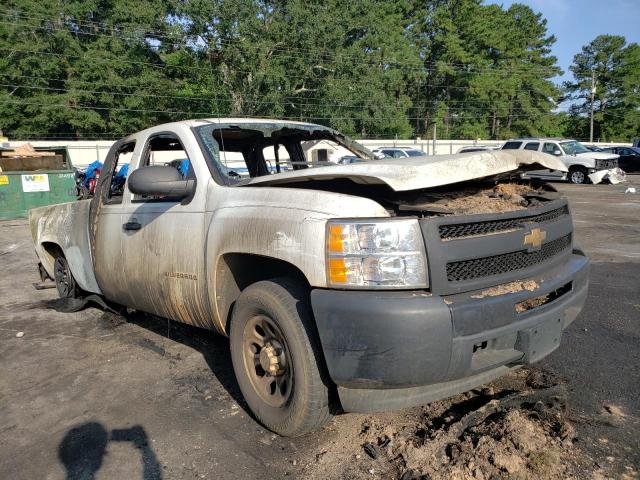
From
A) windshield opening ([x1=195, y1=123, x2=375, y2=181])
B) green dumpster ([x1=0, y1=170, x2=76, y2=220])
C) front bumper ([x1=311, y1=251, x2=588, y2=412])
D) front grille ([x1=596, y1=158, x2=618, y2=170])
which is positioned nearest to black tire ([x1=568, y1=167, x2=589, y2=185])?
front grille ([x1=596, y1=158, x2=618, y2=170])

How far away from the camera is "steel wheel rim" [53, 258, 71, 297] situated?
5.58 m

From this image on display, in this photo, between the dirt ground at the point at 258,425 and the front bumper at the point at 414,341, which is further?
the dirt ground at the point at 258,425

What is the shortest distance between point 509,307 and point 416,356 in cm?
55

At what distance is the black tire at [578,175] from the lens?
21.3 metres

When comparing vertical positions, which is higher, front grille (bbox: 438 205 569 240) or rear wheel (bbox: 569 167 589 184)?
front grille (bbox: 438 205 569 240)

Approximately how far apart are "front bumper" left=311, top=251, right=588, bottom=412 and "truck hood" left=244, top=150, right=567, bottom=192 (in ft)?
1.84

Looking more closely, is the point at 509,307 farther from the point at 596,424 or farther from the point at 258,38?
the point at 258,38

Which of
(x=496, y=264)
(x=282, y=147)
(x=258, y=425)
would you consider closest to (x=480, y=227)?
(x=496, y=264)

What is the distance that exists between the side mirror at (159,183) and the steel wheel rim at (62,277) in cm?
281

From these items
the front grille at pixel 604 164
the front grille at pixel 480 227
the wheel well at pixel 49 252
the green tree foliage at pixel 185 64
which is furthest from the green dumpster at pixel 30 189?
the green tree foliage at pixel 185 64

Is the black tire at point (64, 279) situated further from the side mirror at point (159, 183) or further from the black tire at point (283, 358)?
the black tire at point (283, 358)

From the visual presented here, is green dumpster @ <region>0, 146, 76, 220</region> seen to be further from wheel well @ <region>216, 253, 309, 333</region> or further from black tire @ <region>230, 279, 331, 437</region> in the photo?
black tire @ <region>230, 279, 331, 437</region>

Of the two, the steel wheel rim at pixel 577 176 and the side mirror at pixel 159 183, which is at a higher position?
the side mirror at pixel 159 183

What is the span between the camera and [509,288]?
101 inches
